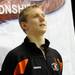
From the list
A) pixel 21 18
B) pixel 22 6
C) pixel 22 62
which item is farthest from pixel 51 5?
pixel 22 62

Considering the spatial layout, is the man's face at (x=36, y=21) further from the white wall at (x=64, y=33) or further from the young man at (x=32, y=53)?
the white wall at (x=64, y=33)

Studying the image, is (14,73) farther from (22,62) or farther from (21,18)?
(21,18)

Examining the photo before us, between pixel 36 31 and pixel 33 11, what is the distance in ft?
0.31

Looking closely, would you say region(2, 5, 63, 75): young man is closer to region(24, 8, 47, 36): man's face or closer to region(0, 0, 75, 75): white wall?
region(24, 8, 47, 36): man's face

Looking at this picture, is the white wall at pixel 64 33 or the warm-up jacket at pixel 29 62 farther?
the white wall at pixel 64 33

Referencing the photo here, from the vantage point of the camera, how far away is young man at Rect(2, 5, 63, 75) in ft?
4.10

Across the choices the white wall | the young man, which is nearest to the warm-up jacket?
the young man

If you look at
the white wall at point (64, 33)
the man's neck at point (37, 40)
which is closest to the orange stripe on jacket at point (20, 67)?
the man's neck at point (37, 40)

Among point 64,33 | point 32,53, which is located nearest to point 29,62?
point 32,53

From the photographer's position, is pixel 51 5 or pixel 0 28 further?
pixel 51 5

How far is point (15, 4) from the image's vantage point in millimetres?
1718

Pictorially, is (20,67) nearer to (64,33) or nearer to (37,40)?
(37,40)

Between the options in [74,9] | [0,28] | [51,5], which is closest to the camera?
[0,28]

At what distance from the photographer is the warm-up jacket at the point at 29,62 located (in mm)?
1248
